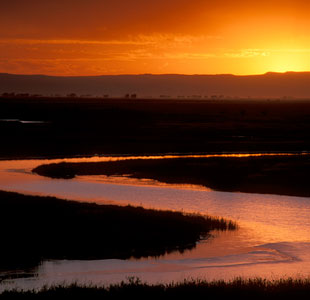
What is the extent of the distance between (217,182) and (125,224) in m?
13.6

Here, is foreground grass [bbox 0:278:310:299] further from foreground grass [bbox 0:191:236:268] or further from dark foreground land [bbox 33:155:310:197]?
dark foreground land [bbox 33:155:310:197]

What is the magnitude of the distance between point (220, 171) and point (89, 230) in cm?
1852

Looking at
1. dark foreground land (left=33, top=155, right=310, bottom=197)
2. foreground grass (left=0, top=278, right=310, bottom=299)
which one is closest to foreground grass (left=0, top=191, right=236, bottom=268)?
foreground grass (left=0, top=278, right=310, bottom=299)

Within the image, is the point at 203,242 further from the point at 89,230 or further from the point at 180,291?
the point at 180,291

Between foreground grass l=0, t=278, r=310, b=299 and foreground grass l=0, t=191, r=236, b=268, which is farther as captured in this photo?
foreground grass l=0, t=191, r=236, b=268

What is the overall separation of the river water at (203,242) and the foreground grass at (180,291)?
154 centimetres

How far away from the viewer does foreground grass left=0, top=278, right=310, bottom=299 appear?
13.0 metres

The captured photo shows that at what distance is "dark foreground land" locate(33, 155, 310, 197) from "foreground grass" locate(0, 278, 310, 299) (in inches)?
669

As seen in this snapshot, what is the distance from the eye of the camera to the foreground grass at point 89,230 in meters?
17.8

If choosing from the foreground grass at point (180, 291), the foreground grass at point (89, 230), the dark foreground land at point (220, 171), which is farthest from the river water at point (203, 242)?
the dark foreground land at point (220, 171)

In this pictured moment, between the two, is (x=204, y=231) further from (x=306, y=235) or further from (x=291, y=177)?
(x=291, y=177)

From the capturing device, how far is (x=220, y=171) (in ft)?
125

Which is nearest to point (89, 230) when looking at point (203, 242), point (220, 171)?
point (203, 242)

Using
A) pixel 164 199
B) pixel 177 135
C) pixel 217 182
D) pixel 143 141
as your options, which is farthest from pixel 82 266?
pixel 177 135
